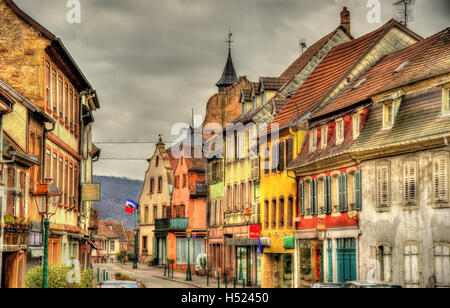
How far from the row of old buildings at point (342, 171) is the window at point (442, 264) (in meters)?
0.05

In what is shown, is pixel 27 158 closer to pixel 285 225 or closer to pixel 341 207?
pixel 341 207

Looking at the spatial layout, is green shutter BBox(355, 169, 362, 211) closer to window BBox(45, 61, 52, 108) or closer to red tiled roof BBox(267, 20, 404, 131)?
red tiled roof BBox(267, 20, 404, 131)

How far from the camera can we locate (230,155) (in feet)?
193

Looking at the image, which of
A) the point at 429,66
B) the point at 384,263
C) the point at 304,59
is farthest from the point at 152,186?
the point at 429,66

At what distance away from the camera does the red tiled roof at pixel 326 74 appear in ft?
144

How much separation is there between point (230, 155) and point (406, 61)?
2354 cm

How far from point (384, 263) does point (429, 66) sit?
760 centimetres

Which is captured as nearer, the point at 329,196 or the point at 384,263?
the point at 384,263

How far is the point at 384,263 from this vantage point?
33.2 meters

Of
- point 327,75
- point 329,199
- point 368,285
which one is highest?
point 327,75

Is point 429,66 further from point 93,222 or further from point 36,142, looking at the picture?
point 93,222

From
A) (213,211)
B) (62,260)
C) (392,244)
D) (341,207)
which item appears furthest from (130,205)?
(392,244)

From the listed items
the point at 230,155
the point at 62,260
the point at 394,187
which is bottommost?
the point at 62,260

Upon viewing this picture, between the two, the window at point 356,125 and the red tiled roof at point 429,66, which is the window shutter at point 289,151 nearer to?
the window at point 356,125
